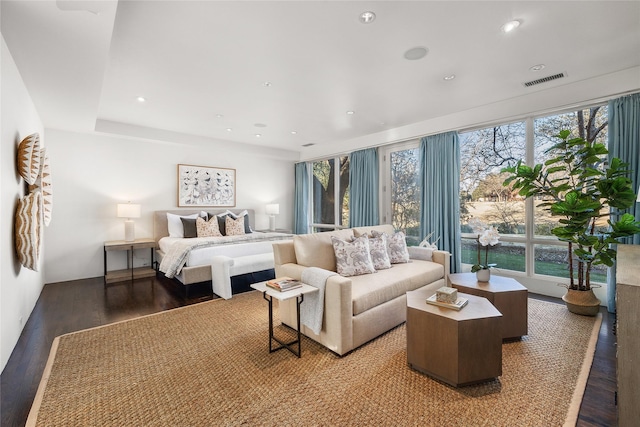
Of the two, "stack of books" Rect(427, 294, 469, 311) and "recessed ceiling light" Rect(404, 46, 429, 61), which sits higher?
"recessed ceiling light" Rect(404, 46, 429, 61)

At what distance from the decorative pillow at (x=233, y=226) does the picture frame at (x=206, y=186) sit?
654 mm

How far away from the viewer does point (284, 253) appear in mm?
2938

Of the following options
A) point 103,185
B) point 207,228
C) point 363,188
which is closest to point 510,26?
point 363,188

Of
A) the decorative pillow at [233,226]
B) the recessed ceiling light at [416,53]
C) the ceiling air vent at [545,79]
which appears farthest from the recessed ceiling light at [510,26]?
the decorative pillow at [233,226]

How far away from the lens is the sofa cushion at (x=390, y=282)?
2.42 m

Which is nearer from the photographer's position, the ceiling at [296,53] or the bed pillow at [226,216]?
the ceiling at [296,53]

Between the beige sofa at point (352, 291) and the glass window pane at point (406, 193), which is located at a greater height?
the glass window pane at point (406, 193)

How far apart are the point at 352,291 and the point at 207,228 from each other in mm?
3734

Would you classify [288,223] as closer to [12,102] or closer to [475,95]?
[475,95]

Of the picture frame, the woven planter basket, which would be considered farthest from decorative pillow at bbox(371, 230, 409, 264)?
the picture frame

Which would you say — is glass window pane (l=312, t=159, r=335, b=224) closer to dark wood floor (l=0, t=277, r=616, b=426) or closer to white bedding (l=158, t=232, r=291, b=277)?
white bedding (l=158, t=232, r=291, b=277)

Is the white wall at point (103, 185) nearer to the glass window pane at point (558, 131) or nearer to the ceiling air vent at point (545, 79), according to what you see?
the ceiling air vent at point (545, 79)

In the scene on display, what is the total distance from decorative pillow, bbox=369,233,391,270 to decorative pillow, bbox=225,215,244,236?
125 inches

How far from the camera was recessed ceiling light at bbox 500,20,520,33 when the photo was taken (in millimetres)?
2242
